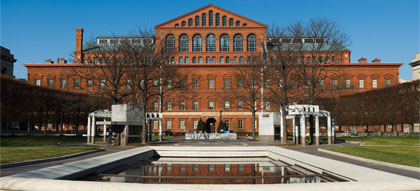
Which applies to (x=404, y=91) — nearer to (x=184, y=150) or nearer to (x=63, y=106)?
(x=184, y=150)

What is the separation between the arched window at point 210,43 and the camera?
66062 millimetres

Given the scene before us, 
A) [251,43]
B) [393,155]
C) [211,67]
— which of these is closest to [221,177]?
[393,155]

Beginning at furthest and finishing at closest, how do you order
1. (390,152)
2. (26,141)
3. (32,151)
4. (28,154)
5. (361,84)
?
(361,84), (26,141), (32,151), (390,152), (28,154)

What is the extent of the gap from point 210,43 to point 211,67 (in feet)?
16.9

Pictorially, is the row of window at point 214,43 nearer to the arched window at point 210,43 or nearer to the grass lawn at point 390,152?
the arched window at point 210,43

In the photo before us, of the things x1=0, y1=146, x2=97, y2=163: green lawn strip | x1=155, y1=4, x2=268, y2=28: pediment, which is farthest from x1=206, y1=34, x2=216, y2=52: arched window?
x1=0, y1=146, x2=97, y2=163: green lawn strip

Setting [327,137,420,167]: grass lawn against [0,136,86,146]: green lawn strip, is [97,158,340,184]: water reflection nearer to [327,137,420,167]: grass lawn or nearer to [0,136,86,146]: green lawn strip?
A: [327,137,420,167]: grass lawn

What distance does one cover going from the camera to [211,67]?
6488 cm

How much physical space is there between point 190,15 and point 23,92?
35790mm

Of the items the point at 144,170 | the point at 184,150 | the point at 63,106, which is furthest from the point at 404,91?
the point at 63,106

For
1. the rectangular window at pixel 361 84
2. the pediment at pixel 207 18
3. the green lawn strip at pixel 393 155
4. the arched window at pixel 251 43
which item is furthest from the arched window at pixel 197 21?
the green lawn strip at pixel 393 155

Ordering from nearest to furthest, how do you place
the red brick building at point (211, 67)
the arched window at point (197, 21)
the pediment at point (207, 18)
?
the red brick building at point (211, 67) < the pediment at point (207, 18) < the arched window at point (197, 21)

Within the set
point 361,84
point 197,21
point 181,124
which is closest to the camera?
point 181,124

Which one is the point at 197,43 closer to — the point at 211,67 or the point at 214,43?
the point at 214,43
